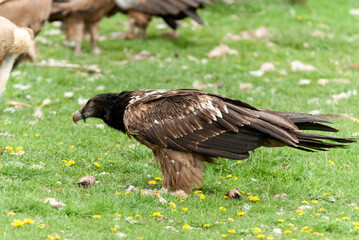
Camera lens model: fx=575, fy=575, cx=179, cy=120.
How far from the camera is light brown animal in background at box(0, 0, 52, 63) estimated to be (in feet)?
29.2

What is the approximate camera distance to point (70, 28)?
12.3 m

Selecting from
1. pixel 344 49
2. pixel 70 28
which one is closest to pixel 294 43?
pixel 344 49

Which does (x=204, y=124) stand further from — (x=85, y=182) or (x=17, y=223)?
(x=17, y=223)

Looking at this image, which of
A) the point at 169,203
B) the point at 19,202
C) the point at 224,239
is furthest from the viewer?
the point at 169,203

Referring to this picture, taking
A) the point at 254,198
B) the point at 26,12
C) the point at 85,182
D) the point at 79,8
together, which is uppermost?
the point at 26,12

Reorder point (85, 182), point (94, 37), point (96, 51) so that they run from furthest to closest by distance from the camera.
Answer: point (94, 37)
point (96, 51)
point (85, 182)

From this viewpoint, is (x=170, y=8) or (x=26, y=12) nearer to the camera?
(x=26, y=12)

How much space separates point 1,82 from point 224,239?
442 centimetres

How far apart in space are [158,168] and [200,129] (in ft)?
4.01

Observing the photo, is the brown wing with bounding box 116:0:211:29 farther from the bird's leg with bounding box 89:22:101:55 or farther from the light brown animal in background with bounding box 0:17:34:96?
the light brown animal in background with bounding box 0:17:34:96

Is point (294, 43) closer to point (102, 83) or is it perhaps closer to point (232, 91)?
point (232, 91)

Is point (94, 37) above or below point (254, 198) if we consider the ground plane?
below

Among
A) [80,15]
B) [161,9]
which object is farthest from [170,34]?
[80,15]

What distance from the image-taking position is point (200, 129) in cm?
591
